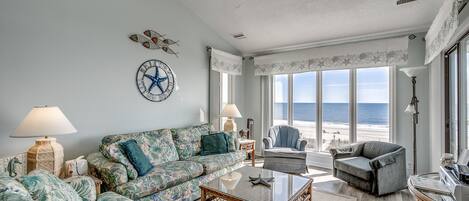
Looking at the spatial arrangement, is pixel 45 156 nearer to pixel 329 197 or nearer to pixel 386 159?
pixel 329 197

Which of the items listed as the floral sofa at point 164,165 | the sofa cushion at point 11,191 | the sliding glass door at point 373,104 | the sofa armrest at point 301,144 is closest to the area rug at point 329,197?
the sofa armrest at point 301,144

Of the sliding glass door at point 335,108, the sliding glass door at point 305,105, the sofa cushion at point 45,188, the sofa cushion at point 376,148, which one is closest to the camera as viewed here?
the sofa cushion at point 45,188

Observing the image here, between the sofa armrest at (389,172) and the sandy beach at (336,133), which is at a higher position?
the sandy beach at (336,133)

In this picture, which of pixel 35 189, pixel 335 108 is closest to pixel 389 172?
pixel 335 108

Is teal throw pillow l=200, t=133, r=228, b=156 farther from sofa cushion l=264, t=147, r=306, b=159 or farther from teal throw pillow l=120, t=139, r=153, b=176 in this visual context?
teal throw pillow l=120, t=139, r=153, b=176

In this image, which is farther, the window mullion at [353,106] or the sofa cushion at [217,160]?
the window mullion at [353,106]

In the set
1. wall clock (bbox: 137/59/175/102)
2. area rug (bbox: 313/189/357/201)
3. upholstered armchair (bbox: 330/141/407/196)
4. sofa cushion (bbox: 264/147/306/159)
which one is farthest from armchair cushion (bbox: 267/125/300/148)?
wall clock (bbox: 137/59/175/102)

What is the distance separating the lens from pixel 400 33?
379 centimetres

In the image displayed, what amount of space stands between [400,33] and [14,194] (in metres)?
4.88

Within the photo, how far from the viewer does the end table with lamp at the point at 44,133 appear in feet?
6.78

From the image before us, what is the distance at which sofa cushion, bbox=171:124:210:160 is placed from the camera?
3430mm

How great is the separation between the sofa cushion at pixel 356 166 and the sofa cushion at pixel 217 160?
1.51 m

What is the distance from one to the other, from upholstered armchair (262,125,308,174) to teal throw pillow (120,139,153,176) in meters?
2.16

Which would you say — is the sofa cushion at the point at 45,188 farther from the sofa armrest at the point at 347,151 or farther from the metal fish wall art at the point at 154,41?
the sofa armrest at the point at 347,151
